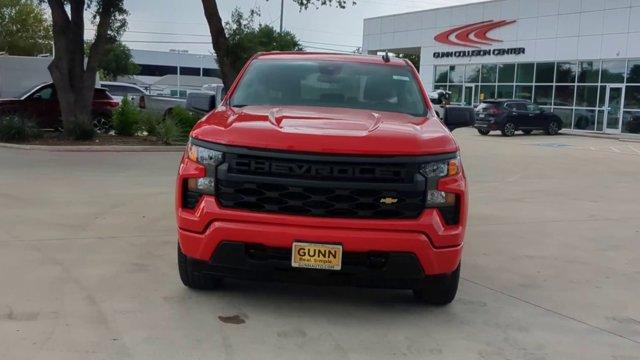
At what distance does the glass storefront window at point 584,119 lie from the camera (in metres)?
30.5

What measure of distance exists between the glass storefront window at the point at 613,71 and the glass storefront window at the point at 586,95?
25.2 inches

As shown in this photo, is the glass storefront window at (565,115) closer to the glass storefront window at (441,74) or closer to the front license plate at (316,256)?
the glass storefront window at (441,74)

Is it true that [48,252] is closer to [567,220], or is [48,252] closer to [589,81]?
[567,220]

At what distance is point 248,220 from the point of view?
14.0 feet

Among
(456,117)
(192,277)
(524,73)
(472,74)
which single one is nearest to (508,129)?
(524,73)

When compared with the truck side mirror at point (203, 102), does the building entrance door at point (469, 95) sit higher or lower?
higher

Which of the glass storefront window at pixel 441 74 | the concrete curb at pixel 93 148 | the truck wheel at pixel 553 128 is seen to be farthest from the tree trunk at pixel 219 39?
the glass storefront window at pixel 441 74

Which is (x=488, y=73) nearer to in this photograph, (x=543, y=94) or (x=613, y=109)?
(x=543, y=94)

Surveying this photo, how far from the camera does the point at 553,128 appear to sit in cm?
2955

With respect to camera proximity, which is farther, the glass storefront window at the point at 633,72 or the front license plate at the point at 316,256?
the glass storefront window at the point at 633,72

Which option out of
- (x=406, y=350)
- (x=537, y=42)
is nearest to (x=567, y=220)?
(x=406, y=350)

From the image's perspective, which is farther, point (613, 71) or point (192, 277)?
point (613, 71)

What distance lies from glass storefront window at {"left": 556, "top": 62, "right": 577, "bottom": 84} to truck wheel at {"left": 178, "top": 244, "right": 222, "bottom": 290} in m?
29.8

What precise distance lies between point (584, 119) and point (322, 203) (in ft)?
97.1
